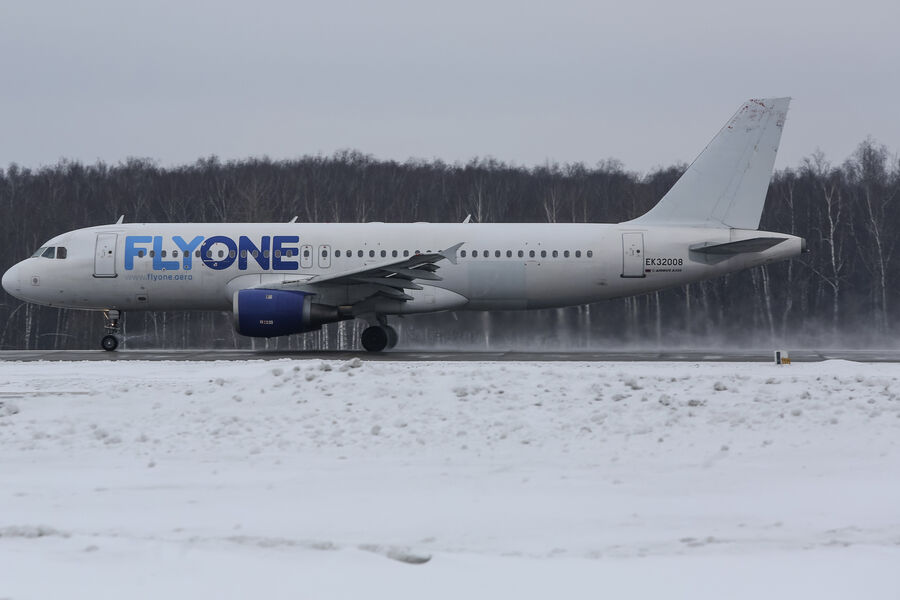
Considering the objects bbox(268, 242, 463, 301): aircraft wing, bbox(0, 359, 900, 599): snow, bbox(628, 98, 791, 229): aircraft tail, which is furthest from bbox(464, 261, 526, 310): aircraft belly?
bbox(0, 359, 900, 599): snow

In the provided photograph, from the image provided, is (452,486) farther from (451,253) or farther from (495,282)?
(495,282)

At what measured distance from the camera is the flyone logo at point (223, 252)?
935 inches

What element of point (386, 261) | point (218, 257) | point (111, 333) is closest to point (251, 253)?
point (218, 257)

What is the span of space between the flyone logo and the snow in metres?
10.1

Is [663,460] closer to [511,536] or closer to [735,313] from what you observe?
[511,536]

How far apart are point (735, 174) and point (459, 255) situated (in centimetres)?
716

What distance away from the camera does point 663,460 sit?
9.63 metres

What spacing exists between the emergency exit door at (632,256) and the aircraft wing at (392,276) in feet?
13.8

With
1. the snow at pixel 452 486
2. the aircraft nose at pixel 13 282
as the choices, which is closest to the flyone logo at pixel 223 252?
the aircraft nose at pixel 13 282

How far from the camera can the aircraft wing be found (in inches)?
867

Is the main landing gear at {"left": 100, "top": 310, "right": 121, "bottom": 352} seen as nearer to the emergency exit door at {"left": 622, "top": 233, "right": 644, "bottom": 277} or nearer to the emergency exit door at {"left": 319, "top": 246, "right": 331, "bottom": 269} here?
the emergency exit door at {"left": 319, "top": 246, "right": 331, "bottom": 269}

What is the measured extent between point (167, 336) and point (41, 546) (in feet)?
114

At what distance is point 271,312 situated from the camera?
2233 centimetres

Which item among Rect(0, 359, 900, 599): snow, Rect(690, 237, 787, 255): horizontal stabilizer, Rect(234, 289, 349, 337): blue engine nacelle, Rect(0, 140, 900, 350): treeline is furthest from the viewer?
Rect(0, 140, 900, 350): treeline
